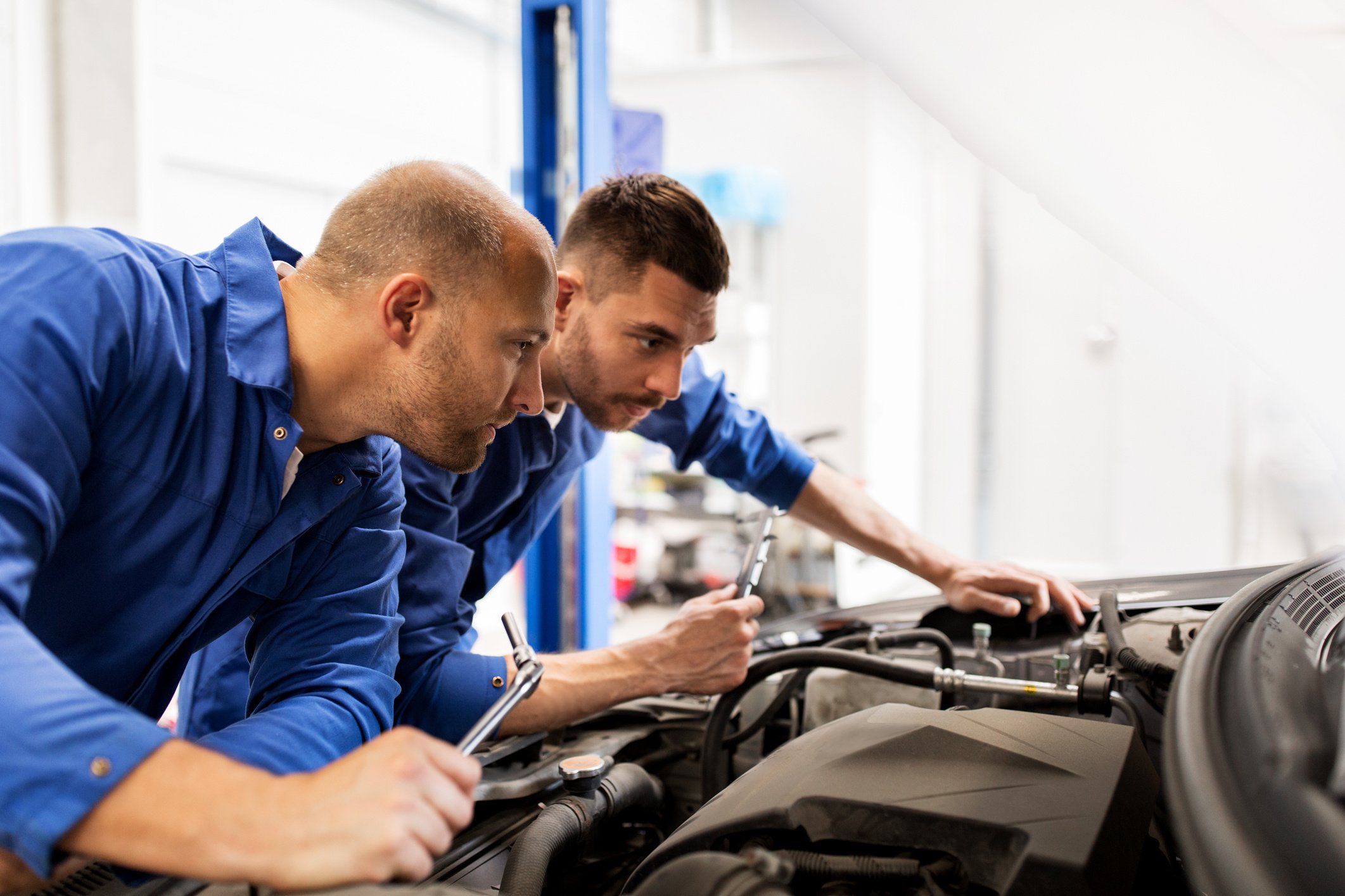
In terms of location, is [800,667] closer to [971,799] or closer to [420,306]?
[971,799]

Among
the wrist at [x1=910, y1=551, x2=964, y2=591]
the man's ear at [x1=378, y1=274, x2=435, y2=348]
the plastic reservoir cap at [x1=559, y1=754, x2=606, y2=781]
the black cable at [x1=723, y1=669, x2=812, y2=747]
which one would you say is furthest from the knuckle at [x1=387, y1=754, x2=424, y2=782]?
the wrist at [x1=910, y1=551, x2=964, y2=591]

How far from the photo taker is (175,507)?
0.96 m

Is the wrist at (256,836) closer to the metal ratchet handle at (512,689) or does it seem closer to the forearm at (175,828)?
the forearm at (175,828)

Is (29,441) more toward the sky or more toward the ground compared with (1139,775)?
more toward the sky

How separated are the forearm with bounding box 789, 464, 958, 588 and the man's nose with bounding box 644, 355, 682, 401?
1.52 ft

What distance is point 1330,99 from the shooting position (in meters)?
0.92

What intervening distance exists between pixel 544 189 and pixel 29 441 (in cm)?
214

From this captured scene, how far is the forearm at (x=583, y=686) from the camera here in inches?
48.1

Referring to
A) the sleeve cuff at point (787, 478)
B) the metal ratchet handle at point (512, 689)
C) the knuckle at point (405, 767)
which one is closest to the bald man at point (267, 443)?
the knuckle at point (405, 767)

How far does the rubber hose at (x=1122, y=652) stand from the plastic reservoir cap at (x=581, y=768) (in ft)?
1.95

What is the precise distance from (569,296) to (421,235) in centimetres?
57

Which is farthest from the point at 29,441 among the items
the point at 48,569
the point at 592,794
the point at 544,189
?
the point at 544,189

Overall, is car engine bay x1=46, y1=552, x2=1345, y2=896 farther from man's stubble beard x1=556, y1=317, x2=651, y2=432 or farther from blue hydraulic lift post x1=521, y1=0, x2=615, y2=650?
blue hydraulic lift post x1=521, y1=0, x2=615, y2=650

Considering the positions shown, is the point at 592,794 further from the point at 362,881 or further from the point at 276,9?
the point at 276,9
